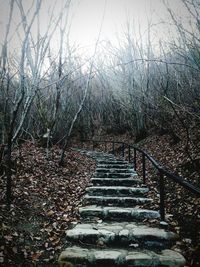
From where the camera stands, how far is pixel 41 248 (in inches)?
175

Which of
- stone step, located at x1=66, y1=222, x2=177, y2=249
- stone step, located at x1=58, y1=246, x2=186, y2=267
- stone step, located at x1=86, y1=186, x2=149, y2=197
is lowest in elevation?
stone step, located at x1=58, y1=246, x2=186, y2=267

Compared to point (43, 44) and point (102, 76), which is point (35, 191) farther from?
point (102, 76)

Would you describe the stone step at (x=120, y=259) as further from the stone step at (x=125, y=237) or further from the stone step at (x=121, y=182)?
the stone step at (x=121, y=182)

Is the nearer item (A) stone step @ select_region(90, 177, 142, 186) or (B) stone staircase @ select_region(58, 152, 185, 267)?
(B) stone staircase @ select_region(58, 152, 185, 267)

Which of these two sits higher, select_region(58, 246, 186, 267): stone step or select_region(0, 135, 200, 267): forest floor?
select_region(0, 135, 200, 267): forest floor

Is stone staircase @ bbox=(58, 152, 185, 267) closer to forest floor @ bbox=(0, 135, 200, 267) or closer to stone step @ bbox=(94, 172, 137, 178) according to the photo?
forest floor @ bbox=(0, 135, 200, 267)

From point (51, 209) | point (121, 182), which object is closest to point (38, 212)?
point (51, 209)

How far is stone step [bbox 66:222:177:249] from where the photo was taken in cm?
453

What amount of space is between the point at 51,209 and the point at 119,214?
1.61 m

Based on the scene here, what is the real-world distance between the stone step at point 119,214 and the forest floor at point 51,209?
0.26m

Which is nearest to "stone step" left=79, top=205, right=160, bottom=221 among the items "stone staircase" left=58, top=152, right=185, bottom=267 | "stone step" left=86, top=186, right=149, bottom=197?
"stone staircase" left=58, top=152, right=185, bottom=267

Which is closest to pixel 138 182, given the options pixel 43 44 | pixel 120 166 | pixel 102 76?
pixel 120 166

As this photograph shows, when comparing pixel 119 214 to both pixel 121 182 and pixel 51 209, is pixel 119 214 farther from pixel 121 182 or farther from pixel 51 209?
pixel 121 182

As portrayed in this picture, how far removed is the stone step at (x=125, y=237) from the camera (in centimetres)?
453
